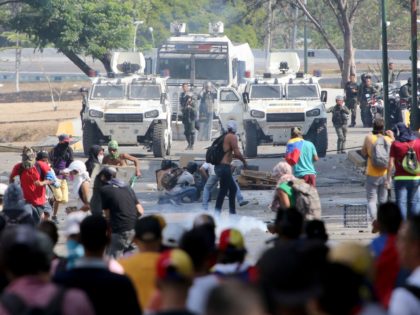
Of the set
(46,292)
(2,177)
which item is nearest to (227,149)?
(2,177)

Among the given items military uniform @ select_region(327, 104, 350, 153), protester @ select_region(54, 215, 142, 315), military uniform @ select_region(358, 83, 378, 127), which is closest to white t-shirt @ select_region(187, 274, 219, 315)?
protester @ select_region(54, 215, 142, 315)

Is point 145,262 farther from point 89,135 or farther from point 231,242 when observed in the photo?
point 89,135

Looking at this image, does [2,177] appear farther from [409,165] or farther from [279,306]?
[279,306]

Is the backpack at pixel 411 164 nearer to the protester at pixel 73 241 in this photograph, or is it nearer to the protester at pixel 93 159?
the protester at pixel 93 159

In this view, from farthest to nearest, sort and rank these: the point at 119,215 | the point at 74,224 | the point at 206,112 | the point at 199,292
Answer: the point at 206,112
the point at 119,215
the point at 74,224
the point at 199,292

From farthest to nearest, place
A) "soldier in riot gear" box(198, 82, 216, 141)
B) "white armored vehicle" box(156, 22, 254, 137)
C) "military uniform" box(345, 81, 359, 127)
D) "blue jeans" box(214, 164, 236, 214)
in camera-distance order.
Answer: "white armored vehicle" box(156, 22, 254, 137) < "military uniform" box(345, 81, 359, 127) < "soldier in riot gear" box(198, 82, 216, 141) < "blue jeans" box(214, 164, 236, 214)

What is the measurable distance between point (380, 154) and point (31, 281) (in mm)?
10919

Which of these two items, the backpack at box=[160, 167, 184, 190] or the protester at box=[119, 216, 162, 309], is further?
the backpack at box=[160, 167, 184, 190]

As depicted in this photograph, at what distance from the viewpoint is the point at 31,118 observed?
5122cm

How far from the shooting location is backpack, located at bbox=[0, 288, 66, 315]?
5.88m

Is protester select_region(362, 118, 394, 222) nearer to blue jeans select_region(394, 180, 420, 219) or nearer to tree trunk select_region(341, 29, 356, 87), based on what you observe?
blue jeans select_region(394, 180, 420, 219)

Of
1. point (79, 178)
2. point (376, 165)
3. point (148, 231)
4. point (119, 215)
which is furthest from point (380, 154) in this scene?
point (148, 231)

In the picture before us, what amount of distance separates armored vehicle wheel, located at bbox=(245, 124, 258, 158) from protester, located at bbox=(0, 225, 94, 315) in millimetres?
25950

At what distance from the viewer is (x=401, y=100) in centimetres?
3531
